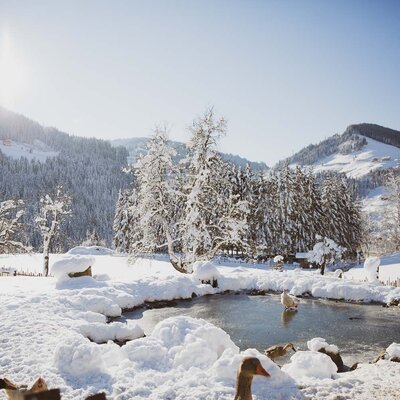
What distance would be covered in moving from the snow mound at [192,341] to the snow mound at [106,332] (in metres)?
1.75

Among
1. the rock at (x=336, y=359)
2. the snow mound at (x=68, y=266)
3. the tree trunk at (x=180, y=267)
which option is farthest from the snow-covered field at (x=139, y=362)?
the tree trunk at (x=180, y=267)

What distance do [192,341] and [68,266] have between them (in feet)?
36.5

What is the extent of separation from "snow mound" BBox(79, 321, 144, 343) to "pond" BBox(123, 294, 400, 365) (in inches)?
73.2

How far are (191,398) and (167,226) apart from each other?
2175cm

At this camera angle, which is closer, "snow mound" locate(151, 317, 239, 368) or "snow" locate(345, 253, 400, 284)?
"snow mound" locate(151, 317, 239, 368)

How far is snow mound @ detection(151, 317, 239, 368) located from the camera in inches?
387

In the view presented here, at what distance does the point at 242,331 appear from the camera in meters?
15.5

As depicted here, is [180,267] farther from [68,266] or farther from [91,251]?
[91,251]

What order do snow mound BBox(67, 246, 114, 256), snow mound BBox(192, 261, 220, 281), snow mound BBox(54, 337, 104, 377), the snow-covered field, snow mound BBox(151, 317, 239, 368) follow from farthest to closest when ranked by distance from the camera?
snow mound BBox(67, 246, 114, 256)
snow mound BBox(192, 261, 220, 281)
snow mound BBox(151, 317, 239, 368)
snow mound BBox(54, 337, 104, 377)
the snow-covered field

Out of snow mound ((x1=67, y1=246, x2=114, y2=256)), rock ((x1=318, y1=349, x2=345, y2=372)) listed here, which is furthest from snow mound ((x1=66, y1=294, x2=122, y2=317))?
snow mound ((x1=67, y1=246, x2=114, y2=256))

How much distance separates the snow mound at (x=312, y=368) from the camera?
31.4 ft

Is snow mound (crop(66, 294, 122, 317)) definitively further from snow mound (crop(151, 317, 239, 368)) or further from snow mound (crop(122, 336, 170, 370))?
snow mound (crop(122, 336, 170, 370))

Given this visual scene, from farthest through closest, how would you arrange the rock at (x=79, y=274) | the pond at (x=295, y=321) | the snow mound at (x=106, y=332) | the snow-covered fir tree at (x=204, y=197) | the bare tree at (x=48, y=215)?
1. the bare tree at (x=48, y=215)
2. the snow-covered fir tree at (x=204, y=197)
3. the rock at (x=79, y=274)
4. the pond at (x=295, y=321)
5. the snow mound at (x=106, y=332)

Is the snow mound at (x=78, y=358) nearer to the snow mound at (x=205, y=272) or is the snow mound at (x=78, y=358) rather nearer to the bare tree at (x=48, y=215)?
the snow mound at (x=205, y=272)
